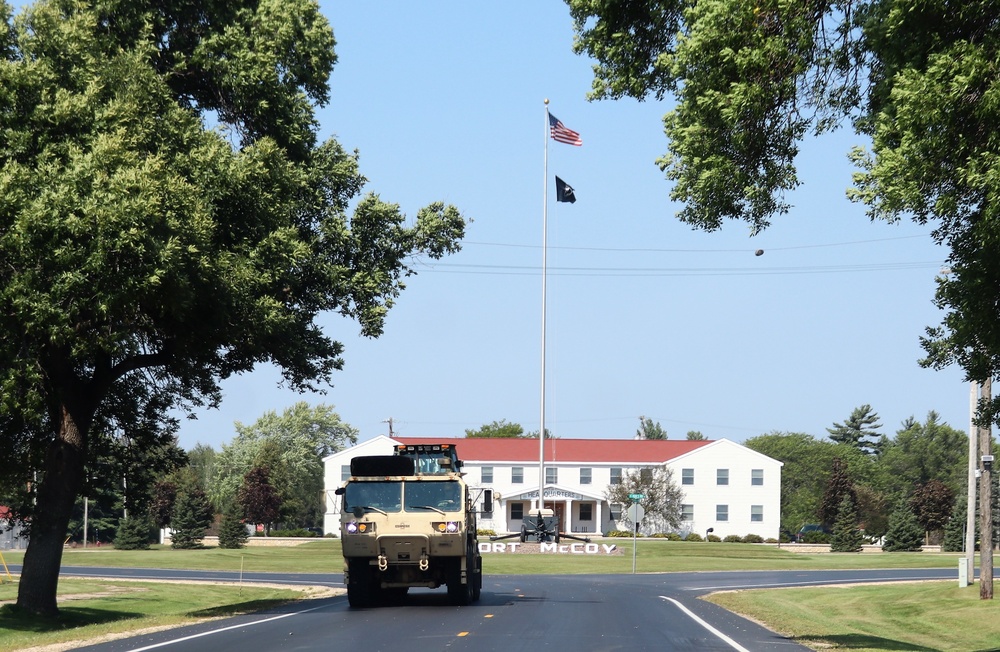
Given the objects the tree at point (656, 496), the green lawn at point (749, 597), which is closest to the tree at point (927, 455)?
the tree at point (656, 496)

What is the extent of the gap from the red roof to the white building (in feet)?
0.27

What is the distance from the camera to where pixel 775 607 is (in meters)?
28.8

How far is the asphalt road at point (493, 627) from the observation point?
16.5m

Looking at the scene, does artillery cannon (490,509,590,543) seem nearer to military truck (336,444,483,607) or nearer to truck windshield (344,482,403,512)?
military truck (336,444,483,607)

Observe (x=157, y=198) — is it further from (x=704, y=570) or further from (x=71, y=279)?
(x=704, y=570)

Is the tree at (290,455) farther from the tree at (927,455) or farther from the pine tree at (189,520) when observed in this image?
the tree at (927,455)

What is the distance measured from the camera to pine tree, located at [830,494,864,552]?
76562 millimetres

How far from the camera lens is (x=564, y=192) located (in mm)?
61031

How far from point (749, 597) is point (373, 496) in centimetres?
1356

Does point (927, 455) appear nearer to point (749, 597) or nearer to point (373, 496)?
point (749, 597)

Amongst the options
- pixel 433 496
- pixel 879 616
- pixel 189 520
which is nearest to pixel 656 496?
pixel 189 520

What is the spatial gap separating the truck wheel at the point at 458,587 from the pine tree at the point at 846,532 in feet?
186

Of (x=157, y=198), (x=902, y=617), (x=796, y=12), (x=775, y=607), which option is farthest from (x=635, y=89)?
(x=902, y=617)

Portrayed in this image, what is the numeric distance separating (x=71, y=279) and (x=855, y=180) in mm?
11915
